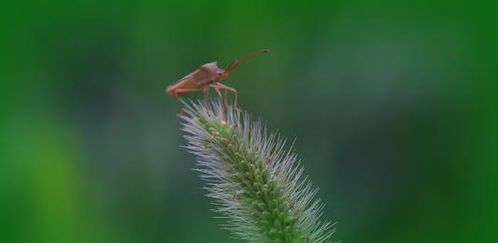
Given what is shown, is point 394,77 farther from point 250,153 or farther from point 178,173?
point 250,153

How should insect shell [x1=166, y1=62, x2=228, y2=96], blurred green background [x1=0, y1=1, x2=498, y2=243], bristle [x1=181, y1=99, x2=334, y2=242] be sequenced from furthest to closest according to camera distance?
blurred green background [x1=0, y1=1, x2=498, y2=243], insect shell [x1=166, y1=62, x2=228, y2=96], bristle [x1=181, y1=99, x2=334, y2=242]

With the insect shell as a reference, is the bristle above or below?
below

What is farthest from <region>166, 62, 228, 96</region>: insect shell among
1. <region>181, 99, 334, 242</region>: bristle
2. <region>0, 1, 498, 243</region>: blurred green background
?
<region>0, 1, 498, 243</region>: blurred green background

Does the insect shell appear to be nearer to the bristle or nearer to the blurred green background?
the bristle

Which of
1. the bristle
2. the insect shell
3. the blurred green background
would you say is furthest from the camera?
the blurred green background

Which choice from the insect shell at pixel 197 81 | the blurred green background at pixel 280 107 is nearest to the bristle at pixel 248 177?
the insect shell at pixel 197 81

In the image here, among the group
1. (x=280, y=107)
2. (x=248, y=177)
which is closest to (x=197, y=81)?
(x=248, y=177)

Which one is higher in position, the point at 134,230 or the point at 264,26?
the point at 264,26

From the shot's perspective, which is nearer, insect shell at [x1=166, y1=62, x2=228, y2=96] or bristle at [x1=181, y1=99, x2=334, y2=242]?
bristle at [x1=181, y1=99, x2=334, y2=242]

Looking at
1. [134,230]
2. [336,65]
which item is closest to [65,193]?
[134,230]
